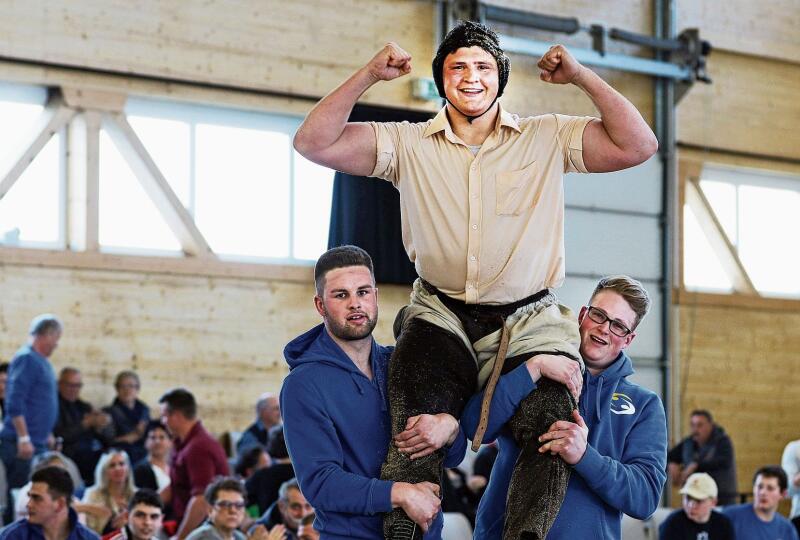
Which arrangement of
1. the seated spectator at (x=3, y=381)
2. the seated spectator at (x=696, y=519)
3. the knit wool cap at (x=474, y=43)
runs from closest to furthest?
the knit wool cap at (x=474, y=43) < the seated spectator at (x=696, y=519) < the seated spectator at (x=3, y=381)

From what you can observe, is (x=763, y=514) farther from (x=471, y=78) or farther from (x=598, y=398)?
(x=471, y=78)

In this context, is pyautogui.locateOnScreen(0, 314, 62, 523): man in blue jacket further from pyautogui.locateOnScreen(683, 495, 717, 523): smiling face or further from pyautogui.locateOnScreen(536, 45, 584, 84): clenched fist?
pyautogui.locateOnScreen(536, 45, 584, 84): clenched fist

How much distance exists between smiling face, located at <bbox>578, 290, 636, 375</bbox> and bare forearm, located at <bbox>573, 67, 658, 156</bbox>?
0.51 m

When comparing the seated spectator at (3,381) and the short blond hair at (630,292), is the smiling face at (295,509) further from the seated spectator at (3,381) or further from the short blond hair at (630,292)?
the short blond hair at (630,292)

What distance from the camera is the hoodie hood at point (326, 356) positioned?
3555 mm

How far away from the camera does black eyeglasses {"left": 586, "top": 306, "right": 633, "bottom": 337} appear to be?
3.74 m

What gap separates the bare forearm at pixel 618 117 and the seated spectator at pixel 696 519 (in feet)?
16.5

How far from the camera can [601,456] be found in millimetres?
3539

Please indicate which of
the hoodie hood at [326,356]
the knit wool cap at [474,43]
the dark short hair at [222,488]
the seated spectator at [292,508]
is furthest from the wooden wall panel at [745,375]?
the knit wool cap at [474,43]

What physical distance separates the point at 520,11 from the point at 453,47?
10158mm

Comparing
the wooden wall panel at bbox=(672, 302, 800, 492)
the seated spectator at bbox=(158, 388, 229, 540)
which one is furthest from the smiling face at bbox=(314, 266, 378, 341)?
the wooden wall panel at bbox=(672, 302, 800, 492)

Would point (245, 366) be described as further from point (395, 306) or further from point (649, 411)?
point (649, 411)

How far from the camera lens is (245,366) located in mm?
11930

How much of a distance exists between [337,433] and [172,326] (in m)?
8.29
